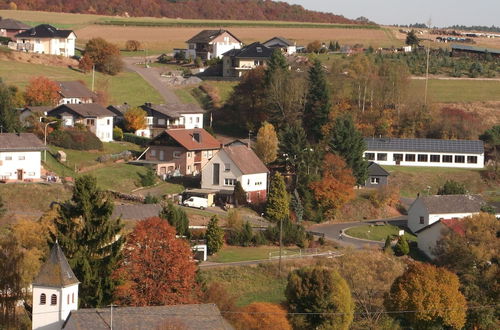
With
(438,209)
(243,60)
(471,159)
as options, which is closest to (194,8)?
(243,60)

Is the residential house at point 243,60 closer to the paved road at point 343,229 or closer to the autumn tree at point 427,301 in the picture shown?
the paved road at point 343,229

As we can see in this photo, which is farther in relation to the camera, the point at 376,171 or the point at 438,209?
the point at 376,171

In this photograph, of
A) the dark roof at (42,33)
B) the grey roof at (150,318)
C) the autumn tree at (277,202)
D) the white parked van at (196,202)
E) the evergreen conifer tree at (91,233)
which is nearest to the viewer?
the grey roof at (150,318)

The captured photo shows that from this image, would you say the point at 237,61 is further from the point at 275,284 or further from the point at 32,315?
the point at 32,315

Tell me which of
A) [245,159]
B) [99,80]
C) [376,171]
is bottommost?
[376,171]

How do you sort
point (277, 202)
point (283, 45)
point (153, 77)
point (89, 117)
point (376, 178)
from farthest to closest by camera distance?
point (283, 45), point (153, 77), point (89, 117), point (376, 178), point (277, 202)

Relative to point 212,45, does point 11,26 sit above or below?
above

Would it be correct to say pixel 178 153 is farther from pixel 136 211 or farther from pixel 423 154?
pixel 423 154

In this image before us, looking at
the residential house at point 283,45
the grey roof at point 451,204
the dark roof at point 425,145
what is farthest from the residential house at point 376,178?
the residential house at point 283,45
